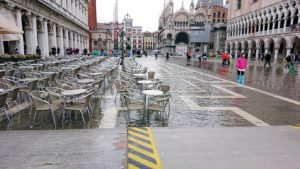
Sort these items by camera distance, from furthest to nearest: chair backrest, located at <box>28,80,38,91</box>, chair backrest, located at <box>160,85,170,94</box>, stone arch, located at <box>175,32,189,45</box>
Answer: stone arch, located at <box>175,32,189,45</box> → chair backrest, located at <box>28,80,38,91</box> → chair backrest, located at <box>160,85,170,94</box>

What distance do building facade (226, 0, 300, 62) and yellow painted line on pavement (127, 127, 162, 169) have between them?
4071 cm

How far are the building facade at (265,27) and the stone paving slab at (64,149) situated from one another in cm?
4140

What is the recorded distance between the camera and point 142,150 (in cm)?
423

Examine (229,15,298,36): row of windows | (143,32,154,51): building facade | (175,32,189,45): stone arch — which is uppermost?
(143,32,154,51): building facade

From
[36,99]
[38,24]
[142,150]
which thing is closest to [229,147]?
[142,150]

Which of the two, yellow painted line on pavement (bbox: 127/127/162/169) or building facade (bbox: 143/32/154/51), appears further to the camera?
building facade (bbox: 143/32/154/51)

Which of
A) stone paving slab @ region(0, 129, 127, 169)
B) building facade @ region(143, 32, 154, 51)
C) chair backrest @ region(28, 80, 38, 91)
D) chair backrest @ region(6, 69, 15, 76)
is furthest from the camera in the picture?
building facade @ region(143, 32, 154, 51)

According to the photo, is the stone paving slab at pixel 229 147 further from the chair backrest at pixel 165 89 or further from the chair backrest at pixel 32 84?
the chair backrest at pixel 32 84

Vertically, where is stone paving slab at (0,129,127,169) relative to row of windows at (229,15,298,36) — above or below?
below

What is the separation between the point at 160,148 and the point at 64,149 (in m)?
1.75

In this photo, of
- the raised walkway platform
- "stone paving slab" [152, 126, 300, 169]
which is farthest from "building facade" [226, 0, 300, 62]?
the raised walkway platform

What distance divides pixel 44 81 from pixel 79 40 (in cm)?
4215

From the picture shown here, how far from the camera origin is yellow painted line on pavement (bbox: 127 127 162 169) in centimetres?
374

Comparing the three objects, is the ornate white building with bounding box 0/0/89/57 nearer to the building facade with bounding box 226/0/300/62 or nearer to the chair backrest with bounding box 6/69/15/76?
the chair backrest with bounding box 6/69/15/76
